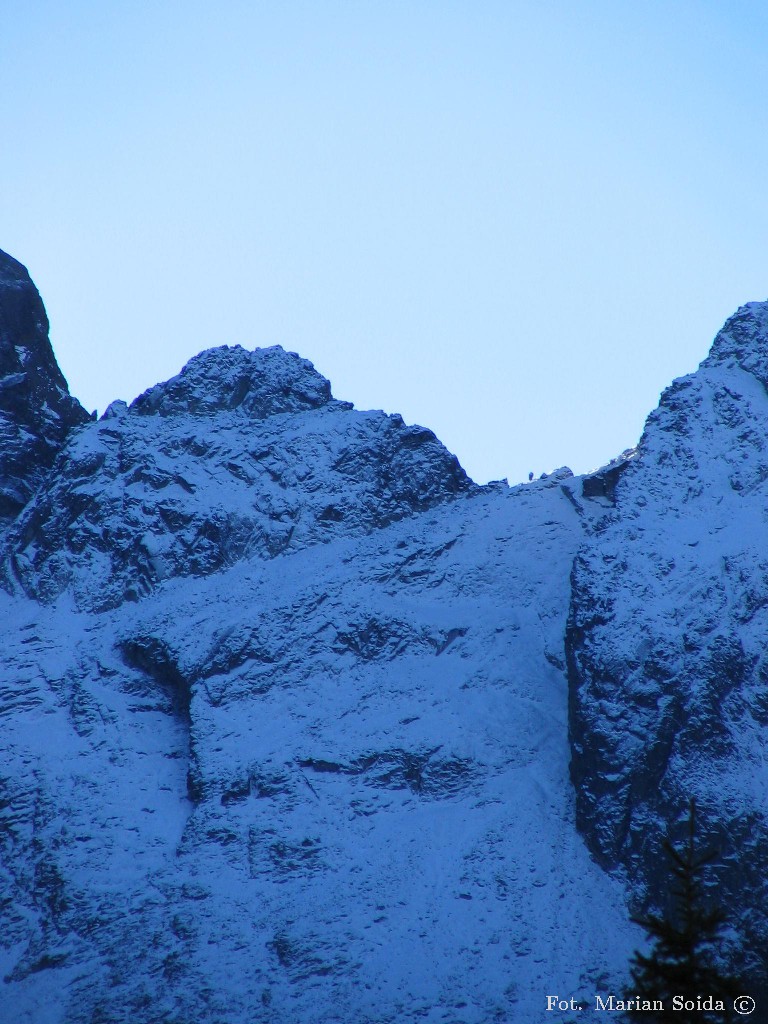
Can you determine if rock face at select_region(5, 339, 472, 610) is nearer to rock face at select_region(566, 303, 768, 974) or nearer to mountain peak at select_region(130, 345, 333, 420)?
mountain peak at select_region(130, 345, 333, 420)

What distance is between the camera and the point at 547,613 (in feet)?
213

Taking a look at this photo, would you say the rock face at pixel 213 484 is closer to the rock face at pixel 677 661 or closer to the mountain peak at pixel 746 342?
the rock face at pixel 677 661

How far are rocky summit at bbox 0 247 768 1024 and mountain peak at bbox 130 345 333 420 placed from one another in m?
0.34

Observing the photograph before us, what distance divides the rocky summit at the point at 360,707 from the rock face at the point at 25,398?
0.34m

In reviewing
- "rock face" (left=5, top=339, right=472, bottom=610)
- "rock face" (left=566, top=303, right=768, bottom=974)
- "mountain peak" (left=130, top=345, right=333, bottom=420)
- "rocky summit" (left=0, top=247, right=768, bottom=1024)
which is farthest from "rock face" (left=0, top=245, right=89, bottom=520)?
"rock face" (left=566, top=303, right=768, bottom=974)

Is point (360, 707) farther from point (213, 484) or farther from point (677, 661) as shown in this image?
point (213, 484)

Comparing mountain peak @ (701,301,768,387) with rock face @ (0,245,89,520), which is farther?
rock face @ (0,245,89,520)

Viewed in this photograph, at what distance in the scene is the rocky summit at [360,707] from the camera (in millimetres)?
→ 48250

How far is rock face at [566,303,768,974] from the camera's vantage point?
49188 millimetres

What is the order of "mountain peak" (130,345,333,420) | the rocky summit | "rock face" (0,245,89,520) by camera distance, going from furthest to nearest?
1. "mountain peak" (130,345,333,420)
2. "rock face" (0,245,89,520)
3. the rocky summit

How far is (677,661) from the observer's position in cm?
5350

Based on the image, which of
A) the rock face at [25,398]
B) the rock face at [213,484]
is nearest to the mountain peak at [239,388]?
the rock face at [213,484]

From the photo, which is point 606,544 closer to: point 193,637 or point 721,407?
point 721,407

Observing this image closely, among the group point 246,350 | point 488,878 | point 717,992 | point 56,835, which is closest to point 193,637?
point 56,835
